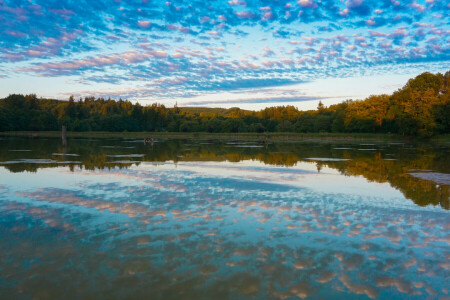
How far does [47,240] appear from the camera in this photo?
7801 millimetres

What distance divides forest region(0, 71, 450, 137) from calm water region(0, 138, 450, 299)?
2423 inches

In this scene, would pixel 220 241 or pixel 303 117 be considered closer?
pixel 220 241

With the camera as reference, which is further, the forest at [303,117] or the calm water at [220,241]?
the forest at [303,117]

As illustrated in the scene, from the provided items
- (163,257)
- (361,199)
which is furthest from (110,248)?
(361,199)

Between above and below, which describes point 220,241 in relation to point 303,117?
below

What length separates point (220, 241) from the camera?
7.96 meters

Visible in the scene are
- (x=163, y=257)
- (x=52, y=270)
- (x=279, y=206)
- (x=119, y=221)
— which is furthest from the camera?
(x=279, y=206)

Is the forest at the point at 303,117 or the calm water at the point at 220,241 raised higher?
the forest at the point at 303,117

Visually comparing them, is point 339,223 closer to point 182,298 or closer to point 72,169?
point 182,298

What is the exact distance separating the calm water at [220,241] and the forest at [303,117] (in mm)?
61550

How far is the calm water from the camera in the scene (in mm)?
5785

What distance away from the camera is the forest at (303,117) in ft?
224

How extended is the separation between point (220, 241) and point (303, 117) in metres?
118

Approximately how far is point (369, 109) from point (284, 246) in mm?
90754
